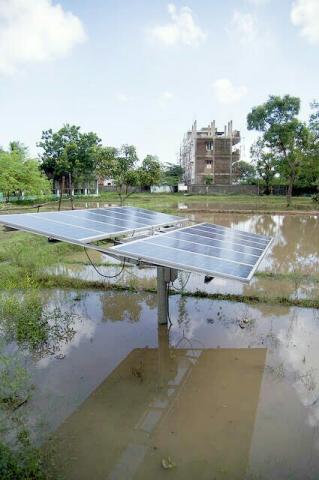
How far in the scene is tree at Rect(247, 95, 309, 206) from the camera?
3484cm

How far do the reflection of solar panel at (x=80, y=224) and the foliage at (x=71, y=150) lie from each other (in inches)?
1722

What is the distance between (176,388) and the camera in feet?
19.9

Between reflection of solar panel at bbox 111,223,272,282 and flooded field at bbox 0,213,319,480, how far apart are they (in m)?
1.74

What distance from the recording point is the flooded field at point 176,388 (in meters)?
4.51

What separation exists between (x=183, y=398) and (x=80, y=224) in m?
4.58

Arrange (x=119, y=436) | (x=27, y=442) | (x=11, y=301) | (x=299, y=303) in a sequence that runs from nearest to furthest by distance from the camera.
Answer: (x=27, y=442) < (x=119, y=436) < (x=11, y=301) < (x=299, y=303)

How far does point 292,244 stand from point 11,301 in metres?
14.8

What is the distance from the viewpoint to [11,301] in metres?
8.70

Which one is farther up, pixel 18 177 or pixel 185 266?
pixel 18 177

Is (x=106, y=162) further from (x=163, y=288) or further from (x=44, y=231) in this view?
(x=44, y=231)

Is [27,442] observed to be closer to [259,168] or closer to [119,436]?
[119,436]

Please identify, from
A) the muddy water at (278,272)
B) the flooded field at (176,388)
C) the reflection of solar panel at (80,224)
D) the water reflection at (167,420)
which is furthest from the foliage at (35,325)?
the muddy water at (278,272)

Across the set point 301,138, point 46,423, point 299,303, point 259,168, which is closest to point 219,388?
point 46,423

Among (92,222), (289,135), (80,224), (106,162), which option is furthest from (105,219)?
(289,135)
